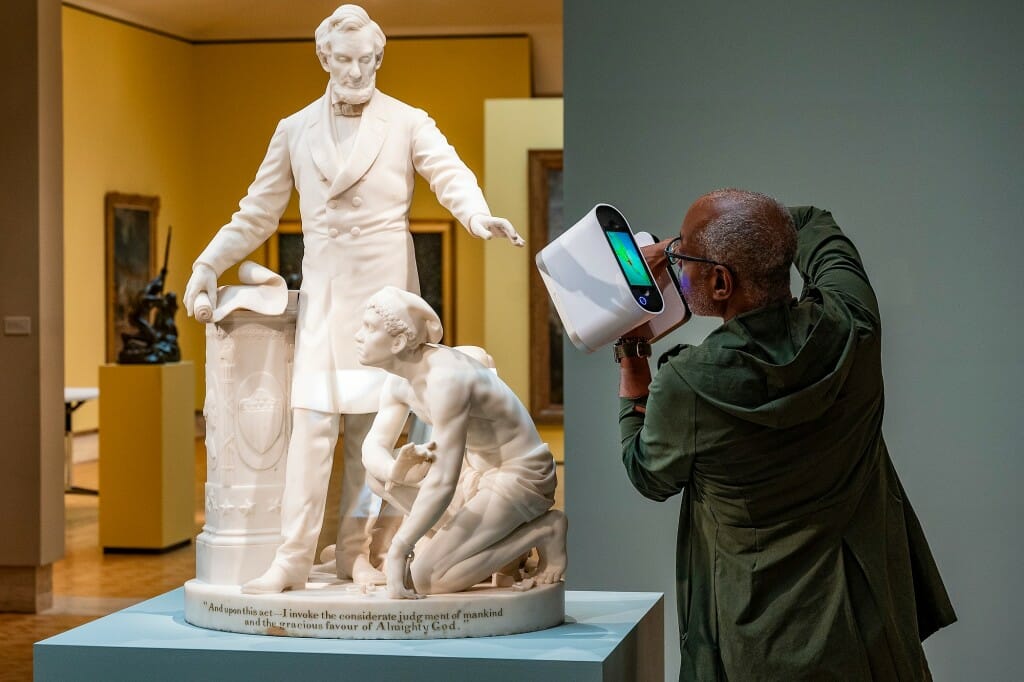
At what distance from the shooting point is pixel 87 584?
9.20 m

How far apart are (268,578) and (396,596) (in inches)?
15.8

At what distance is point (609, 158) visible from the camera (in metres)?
5.73

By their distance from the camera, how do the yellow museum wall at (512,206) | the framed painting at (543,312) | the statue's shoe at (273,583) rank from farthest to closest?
the framed painting at (543,312) → the yellow museum wall at (512,206) → the statue's shoe at (273,583)

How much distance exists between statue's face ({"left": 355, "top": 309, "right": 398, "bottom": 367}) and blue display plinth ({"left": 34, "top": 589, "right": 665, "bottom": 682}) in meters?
0.74

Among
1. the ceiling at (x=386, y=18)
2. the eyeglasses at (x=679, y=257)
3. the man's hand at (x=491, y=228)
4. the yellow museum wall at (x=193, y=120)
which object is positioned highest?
the ceiling at (x=386, y=18)

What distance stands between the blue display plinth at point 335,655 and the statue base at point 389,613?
1.3 inches

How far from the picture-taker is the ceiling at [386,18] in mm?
15805

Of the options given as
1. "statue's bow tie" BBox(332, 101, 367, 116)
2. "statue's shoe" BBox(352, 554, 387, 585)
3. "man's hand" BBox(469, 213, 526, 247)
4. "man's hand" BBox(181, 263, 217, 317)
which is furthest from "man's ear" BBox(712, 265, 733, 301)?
"man's hand" BBox(181, 263, 217, 317)

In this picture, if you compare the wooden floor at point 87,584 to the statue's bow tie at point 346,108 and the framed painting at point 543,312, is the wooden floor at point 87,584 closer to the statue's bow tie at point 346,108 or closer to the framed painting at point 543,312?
the framed painting at point 543,312

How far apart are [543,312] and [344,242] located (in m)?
10.0

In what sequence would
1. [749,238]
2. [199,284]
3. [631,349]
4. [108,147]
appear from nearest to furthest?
[749,238] → [631,349] → [199,284] → [108,147]

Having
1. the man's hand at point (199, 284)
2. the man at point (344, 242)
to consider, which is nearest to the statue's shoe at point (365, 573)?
the man at point (344, 242)

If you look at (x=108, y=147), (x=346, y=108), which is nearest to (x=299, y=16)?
(x=108, y=147)

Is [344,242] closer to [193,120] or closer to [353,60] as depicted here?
[353,60]
